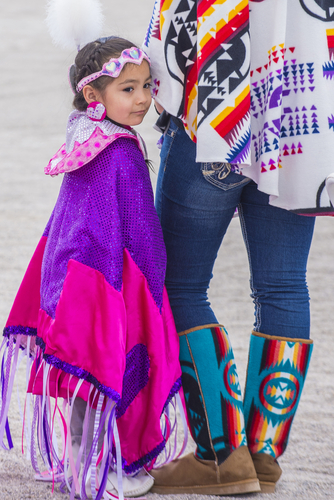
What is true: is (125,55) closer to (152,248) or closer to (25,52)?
(152,248)

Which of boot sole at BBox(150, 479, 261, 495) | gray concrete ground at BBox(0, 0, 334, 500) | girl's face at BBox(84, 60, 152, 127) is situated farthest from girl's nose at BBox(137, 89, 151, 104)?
boot sole at BBox(150, 479, 261, 495)

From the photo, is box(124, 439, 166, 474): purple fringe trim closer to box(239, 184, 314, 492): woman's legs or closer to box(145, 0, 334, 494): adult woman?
box(145, 0, 334, 494): adult woman

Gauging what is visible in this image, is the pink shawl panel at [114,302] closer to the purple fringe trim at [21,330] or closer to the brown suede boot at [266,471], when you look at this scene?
the purple fringe trim at [21,330]

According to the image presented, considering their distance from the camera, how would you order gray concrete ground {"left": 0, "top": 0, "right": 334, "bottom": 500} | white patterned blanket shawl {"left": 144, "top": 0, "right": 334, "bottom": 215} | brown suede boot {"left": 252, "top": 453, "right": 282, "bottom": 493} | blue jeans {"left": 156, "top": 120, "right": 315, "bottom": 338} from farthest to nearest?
gray concrete ground {"left": 0, "top": 0, "right": 334, "bottom": 500}, brown suede boot {"left": 252, "top": 453, "right": 282, "bottom": 493}, blue jeans {"left": 156, "top": 120, "right": 315, "bottom": 338}, white patterned blanket shawl {"left": 144, "top": 0, "right": 334, "bottom": 215}

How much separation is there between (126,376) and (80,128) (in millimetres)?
547

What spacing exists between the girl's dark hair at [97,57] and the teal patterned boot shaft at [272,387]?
25.9 inches

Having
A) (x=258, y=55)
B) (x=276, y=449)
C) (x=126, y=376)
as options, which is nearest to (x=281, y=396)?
(x=276, y=449)

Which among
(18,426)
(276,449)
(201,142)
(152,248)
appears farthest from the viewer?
(18,426)

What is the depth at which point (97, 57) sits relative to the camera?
134cm

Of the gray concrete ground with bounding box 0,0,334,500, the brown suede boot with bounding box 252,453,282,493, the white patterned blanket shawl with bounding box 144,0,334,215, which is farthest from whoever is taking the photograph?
the gray concrete ground with bounding box 0,0,334,500

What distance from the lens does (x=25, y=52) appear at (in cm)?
905

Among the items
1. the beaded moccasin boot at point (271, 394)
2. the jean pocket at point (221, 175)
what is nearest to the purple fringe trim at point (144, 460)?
the beaded moccasin boot at point (271, 394)

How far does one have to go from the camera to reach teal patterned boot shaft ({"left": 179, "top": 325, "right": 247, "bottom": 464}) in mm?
1348

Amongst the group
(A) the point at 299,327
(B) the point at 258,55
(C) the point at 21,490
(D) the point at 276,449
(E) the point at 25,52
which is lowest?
(C) the point at 21,490
